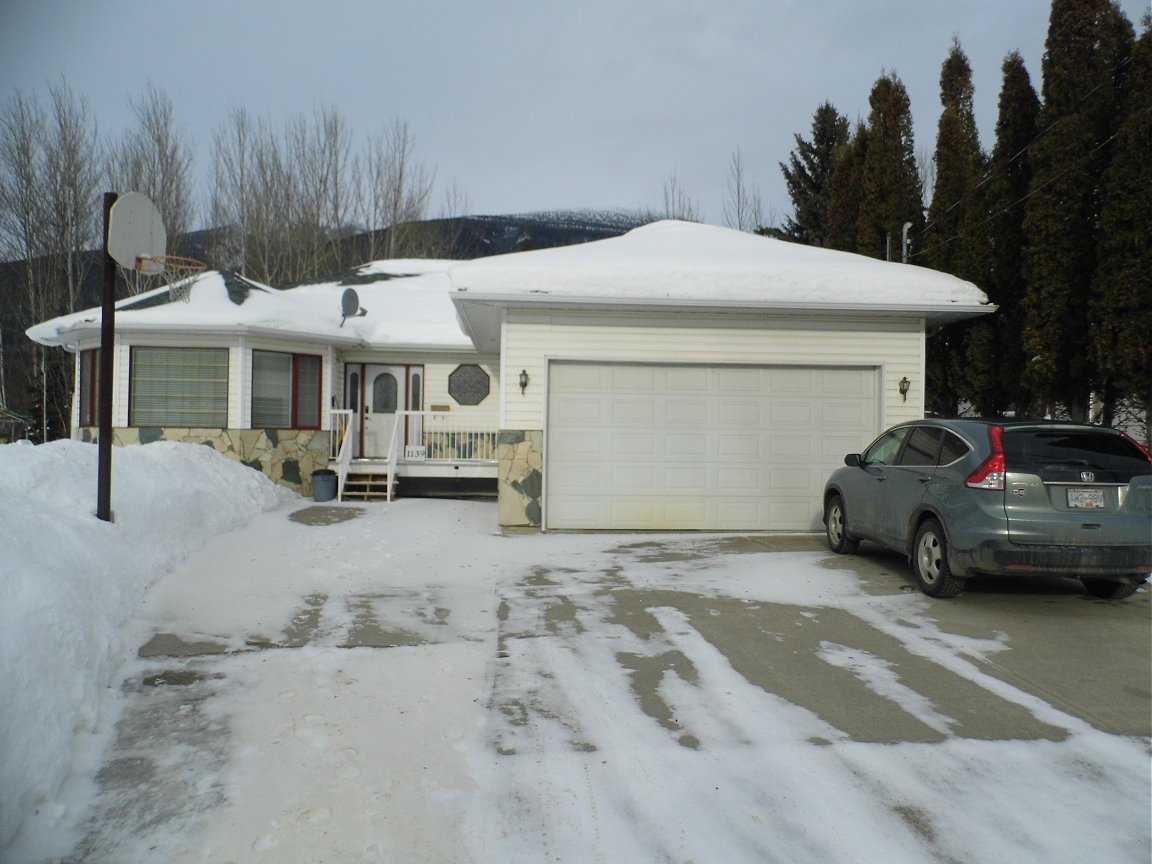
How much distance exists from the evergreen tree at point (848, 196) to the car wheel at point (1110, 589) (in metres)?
16.6

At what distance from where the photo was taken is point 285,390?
14.5 meters

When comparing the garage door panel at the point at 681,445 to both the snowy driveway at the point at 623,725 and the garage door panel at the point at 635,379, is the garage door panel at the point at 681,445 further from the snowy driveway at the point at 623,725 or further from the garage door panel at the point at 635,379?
the snowy driveway at the point at 623,725

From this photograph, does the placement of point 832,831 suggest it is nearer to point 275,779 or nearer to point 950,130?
point 275,779

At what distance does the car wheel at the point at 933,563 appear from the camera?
6.24 m

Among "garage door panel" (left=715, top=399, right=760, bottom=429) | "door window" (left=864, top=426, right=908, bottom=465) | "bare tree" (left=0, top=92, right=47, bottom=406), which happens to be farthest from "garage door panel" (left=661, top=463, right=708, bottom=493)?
"bare tree" (left=0, top=92, right=47, bottom=406)

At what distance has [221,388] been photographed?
13961mm

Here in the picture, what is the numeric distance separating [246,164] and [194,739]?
1443 inches

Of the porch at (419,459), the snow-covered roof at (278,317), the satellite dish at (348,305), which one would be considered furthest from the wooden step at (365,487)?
the satellite dish at (348,305)

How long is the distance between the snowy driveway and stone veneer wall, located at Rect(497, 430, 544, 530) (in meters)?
3.30

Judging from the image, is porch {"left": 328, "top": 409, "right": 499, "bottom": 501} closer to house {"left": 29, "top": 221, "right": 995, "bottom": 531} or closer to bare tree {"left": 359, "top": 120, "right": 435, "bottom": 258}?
house {"left": 29, "top": 221, "right": 995, "bottom": 531}

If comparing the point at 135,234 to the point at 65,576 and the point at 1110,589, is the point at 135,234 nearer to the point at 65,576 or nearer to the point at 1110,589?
the point at 65,576

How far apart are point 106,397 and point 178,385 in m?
8.49

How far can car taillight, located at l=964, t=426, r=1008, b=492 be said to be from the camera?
19.1ft

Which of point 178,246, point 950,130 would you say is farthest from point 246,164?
point 950,130
